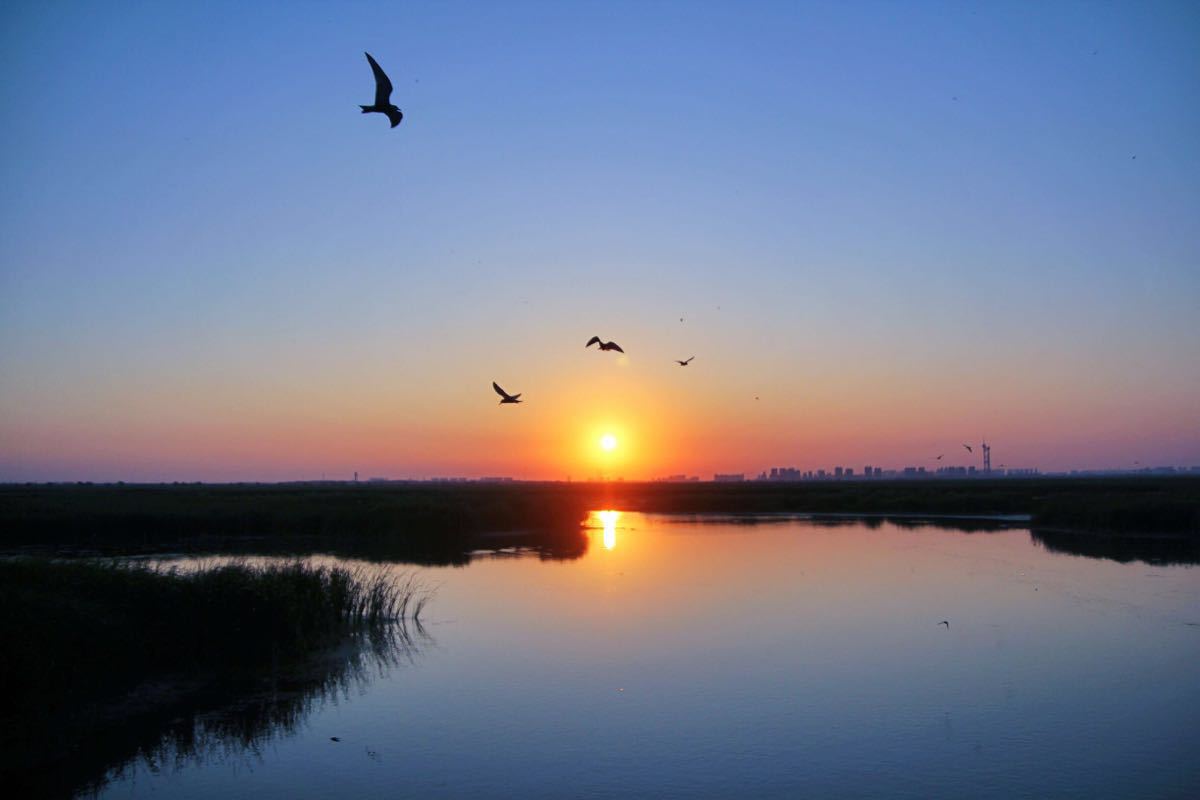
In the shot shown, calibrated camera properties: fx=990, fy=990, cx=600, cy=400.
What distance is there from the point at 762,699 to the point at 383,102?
8.76m

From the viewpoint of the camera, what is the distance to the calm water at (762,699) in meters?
10.1

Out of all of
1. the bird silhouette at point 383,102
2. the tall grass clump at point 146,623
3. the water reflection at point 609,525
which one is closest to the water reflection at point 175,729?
the tall grass clump at point 146,623

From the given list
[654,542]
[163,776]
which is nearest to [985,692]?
[163,776]

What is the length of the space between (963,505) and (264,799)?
5174 centimetres

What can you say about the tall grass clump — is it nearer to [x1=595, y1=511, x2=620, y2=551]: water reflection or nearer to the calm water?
the calm water

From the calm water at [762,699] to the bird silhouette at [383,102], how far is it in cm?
702

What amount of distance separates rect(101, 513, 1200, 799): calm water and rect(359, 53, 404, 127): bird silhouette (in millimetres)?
7015

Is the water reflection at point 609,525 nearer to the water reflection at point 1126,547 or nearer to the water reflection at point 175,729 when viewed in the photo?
the water reflection at point 1126,547

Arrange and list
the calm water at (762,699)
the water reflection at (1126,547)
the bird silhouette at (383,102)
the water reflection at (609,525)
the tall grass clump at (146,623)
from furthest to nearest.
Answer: the water reflection at (609,525), the water reflection at (1126,547), the tall grass clump at (146,623), the bird silhouette at (383,102), the calm water at (762,699)

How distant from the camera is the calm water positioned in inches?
397

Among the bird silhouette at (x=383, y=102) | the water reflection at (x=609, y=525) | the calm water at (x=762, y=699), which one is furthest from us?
the water reflection at (x=609, y=525)

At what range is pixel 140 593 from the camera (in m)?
13.4

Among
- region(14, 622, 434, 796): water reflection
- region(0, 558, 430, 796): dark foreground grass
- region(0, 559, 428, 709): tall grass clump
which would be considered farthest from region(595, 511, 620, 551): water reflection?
region(14, 622, 434, 796): water reflection

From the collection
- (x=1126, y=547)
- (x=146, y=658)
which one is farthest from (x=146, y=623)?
(x=1126, y=547)
